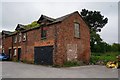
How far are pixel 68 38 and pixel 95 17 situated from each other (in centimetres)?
3492

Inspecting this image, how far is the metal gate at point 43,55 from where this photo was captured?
25281 millimetres

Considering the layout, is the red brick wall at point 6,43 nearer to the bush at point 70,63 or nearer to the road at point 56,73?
the bush at point 70,63

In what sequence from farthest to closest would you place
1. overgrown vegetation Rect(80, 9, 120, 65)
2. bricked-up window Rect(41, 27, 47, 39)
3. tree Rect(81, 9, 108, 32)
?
tree Rect(81, 9, 108, 32) → overgrown vegetation Rect(80, 9, 120, 65) → bricked-up window Rect(41, 27, 47, 39)

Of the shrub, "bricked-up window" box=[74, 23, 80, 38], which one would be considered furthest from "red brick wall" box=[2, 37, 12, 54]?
the shrub

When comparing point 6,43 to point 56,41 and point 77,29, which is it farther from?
point 56,41

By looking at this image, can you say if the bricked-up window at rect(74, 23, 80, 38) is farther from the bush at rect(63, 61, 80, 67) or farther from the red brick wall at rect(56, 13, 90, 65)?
the bush at rect(63, 61, 80, 67)

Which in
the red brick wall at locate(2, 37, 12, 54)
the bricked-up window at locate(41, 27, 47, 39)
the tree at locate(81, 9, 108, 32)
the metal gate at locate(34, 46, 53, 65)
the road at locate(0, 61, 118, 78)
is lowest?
the road at locate(0, 61, 118, 78)

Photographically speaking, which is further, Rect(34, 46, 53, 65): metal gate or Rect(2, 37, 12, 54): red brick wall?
Rect(2, 37, 12, 54): red brick wall

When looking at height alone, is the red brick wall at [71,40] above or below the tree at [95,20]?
below

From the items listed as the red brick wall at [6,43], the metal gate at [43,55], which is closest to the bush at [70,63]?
the metal gate at [43,55]

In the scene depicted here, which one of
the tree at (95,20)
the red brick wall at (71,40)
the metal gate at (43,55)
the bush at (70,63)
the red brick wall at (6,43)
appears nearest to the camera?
the red brick wall at (71,40)

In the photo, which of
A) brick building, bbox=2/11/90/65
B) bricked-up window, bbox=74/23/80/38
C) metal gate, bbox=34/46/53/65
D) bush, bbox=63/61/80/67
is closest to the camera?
bush, bbox=63/61/80/67

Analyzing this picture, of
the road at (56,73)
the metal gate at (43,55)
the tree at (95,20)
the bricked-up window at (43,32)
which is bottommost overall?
the road at (56,73)

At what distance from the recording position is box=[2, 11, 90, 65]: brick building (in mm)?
24562
